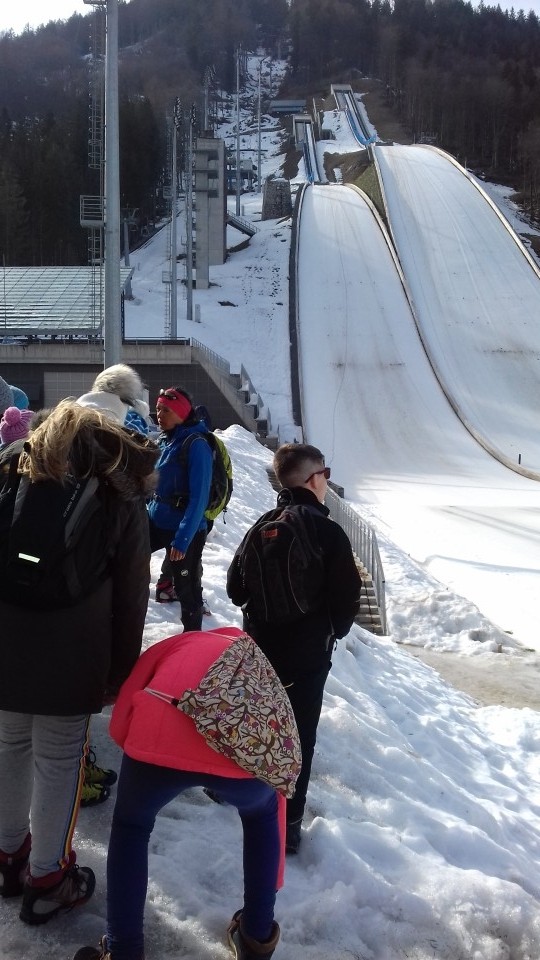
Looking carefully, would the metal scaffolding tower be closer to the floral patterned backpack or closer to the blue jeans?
the floral patterned backpack

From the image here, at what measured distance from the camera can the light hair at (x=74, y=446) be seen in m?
2.43

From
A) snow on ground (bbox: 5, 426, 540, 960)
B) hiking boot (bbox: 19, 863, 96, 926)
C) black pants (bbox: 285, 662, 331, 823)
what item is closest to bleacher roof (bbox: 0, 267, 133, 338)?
snow on ground (bbox: 5, 426, 540, 960)

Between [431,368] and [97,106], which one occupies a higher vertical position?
[97,106]

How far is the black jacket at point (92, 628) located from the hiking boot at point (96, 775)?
100 cm

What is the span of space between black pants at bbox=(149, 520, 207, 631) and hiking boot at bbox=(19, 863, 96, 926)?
2206 mm

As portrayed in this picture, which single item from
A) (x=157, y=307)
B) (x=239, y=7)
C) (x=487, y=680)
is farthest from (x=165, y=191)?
(x=239, y=7)

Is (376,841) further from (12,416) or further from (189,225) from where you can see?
(189,225)

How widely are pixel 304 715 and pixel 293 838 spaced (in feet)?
1.70

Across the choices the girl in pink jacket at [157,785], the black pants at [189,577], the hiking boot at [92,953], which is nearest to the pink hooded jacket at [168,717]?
the girl in pink jacket at [157,785]

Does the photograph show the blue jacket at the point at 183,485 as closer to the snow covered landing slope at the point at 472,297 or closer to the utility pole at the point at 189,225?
the snow covered landing slope at the point at 472,297

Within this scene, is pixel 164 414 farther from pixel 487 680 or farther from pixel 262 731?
pixel 487 680

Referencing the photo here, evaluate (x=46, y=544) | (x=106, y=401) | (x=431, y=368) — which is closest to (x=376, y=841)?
(x=46, y=544)

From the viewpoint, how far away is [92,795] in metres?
3.28

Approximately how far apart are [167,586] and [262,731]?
11.1 feet
